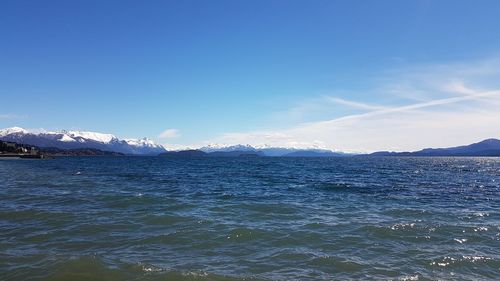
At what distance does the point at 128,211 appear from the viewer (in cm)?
2292

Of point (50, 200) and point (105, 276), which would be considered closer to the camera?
point (105, 276)

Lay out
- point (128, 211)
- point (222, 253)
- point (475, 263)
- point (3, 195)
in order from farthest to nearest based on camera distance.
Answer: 1. point (3, 195)
2. point (128, 211)
3. point (222, 253)
4. point (475, 263)

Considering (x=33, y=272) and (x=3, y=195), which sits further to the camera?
(x=3, y=195)

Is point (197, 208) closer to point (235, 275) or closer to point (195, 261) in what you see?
point (195, 261)

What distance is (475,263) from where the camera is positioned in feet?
43.2

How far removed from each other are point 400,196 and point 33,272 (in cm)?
2802

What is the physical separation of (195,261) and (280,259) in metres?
2.88

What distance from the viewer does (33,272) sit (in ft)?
38.1

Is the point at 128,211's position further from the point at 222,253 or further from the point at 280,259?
the point at 280,259

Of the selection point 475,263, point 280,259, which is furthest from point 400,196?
point 280,259

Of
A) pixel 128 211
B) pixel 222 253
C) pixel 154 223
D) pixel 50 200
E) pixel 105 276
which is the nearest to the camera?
pixel 105 276

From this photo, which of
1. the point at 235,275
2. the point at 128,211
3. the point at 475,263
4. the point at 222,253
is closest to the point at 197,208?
the point at 128,211

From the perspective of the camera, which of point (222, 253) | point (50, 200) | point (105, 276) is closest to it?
point (105, 276)

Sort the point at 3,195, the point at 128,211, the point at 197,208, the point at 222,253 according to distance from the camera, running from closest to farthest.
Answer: the point at 222,253, the point at 128,211, the point at 197,208, the point at 3,195
